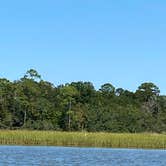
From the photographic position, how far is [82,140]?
54.1 metres

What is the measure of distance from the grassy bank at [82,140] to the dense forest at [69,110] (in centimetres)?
2731

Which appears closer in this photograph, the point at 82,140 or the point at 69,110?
the point at 82,140

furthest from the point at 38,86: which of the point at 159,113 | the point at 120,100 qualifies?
the point at 159,113

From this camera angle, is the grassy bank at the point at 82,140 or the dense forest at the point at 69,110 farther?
the dense forest at the point at 69,110

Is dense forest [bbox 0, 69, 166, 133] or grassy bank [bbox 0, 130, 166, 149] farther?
dense forest [bbox 0, 69, 166, 133]

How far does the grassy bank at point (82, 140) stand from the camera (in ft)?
174

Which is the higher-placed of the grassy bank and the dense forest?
the dense forest

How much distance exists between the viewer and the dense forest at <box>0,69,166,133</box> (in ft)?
277

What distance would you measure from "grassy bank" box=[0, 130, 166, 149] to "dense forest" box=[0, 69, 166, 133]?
2731 centimetres

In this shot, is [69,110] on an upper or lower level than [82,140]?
upper

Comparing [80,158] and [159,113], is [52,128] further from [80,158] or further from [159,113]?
[80,158]

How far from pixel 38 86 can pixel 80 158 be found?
61124 mm

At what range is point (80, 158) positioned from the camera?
124ft

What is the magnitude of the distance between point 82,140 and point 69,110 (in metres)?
34.0
